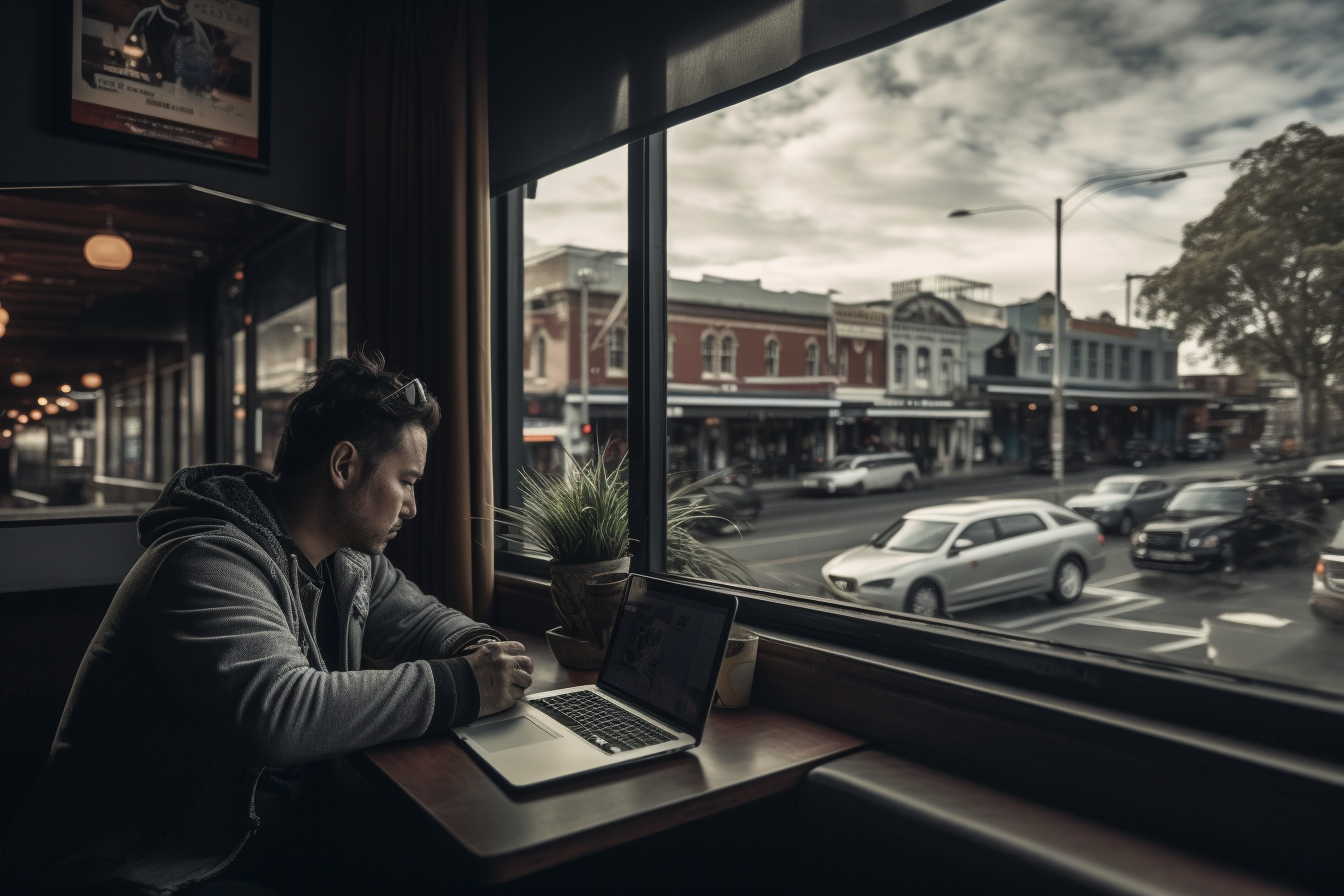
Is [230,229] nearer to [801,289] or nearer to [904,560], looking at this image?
[904,560]

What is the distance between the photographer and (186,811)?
1100 mm

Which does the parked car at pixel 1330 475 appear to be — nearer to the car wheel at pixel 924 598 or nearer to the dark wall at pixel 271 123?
the car wheel at pixel 924 598

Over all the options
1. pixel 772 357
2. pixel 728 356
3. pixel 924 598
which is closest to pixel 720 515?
pixel 924 598

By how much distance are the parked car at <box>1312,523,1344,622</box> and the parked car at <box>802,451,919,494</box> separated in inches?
132

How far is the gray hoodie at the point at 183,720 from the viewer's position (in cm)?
107

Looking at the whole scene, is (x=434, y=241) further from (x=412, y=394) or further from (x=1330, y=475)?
(x=1330, y=475)

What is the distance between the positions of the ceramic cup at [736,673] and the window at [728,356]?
37.5ft

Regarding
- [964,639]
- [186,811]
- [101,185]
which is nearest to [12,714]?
[186,811]

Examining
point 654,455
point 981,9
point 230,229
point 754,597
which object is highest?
point 230,229

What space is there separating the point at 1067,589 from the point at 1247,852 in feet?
7.24

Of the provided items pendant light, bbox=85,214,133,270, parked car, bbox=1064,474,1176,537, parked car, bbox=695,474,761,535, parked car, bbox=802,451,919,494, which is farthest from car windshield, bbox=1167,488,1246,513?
pendant light, bbox=85,214,133,270

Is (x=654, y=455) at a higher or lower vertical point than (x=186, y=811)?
higher

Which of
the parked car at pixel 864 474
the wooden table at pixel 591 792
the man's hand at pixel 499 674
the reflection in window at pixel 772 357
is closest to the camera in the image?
the wooden table at pixel 591 792

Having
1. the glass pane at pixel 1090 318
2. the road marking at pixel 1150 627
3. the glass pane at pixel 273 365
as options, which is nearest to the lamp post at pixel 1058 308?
the glass pane at pixel 1090 318
